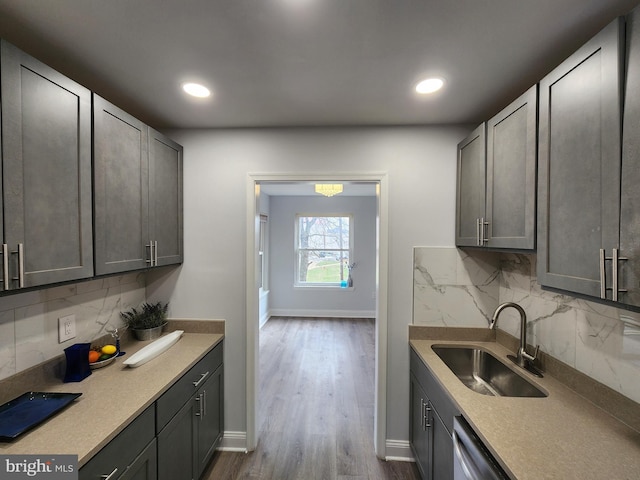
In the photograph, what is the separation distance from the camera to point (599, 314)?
1.28 metres

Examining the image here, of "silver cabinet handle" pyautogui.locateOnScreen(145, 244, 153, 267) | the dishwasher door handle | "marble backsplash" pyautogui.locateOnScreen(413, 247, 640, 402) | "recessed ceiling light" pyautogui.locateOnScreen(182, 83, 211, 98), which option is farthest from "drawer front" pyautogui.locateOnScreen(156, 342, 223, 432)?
"recessed ceiling light" pyautogui.locateOnScreen(182, 83, 211, 98)

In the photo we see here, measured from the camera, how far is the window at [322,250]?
591cm

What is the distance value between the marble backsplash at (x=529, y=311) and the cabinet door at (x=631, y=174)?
19.1 inches

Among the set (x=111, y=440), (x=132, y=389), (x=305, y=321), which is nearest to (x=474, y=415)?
(x=111, y=440)

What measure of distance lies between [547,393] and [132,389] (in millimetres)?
2031

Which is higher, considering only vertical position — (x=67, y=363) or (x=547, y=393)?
(x=67, y=363)

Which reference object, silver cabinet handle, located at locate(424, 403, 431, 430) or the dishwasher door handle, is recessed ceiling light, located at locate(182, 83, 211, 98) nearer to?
the dishwasher door handle

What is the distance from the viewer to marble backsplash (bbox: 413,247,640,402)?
1.18 metres

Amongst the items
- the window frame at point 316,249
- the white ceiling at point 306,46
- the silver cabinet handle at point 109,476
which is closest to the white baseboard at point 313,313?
the window frame at point 316,249

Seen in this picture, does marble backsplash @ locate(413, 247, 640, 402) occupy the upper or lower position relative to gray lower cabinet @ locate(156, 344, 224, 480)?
upper

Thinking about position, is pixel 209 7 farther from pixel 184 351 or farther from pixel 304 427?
pixel 304 427

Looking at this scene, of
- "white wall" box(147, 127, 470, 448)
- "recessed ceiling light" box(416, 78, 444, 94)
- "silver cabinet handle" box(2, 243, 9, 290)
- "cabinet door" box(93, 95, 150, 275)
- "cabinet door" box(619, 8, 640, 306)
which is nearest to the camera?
"cabinet door" box(619, 8, 640, 306)

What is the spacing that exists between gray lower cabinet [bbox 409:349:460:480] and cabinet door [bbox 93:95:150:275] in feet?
6.19

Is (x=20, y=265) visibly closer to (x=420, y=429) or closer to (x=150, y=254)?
(x=150, y=254)
